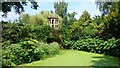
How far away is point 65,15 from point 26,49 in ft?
135

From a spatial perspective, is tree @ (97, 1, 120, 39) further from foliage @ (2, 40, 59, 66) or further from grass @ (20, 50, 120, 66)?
foliage @ (2, 40, 59, 66)

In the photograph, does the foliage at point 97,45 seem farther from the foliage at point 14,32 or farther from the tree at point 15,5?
the tree at point 15,5

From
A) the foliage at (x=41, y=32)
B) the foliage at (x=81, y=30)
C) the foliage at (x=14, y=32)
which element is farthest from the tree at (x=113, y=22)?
the foliage at (x=14, y=32)

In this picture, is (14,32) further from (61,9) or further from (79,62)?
(61,9)

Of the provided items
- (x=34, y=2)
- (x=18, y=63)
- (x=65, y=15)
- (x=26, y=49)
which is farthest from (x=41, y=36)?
(x=65, y=15)

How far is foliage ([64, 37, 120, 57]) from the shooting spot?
1720 cm

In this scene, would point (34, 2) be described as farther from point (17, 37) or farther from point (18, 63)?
point (17, 37)

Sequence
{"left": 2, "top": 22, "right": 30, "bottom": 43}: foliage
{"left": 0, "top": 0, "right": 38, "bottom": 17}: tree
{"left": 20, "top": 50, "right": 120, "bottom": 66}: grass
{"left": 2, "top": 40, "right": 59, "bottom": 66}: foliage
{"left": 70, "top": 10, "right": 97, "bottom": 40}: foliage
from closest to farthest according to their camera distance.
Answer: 1. {"left": 0, "top": 0, "right": 38, "bottom": 17}: tree
2. {"left": 2, "top": 40, "right": 59, "bottom": 66}: foliage
3. {"left": 20, "top": 50, "right": 120, "bottom": 66}: grass
4. {"left": 2, "top": 22, "right": 30, "bottom": 43}: foliage
5. {"left": 70, "top": 10, "right": 97, "bottom": 40}: foliage

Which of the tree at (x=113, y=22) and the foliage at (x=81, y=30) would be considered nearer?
the tree at (x=113, y=22)

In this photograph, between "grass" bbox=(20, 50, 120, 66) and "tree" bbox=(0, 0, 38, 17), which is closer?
"tree" bbox=(0, 0, 38, 17)

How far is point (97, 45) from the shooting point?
19266 mm

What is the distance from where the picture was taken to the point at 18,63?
43.5ft

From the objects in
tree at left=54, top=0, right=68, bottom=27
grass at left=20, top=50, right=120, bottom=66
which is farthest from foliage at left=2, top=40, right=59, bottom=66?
tree at left=54, top=0, right=68, bottom=27

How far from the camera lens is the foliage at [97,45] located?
677 inches
